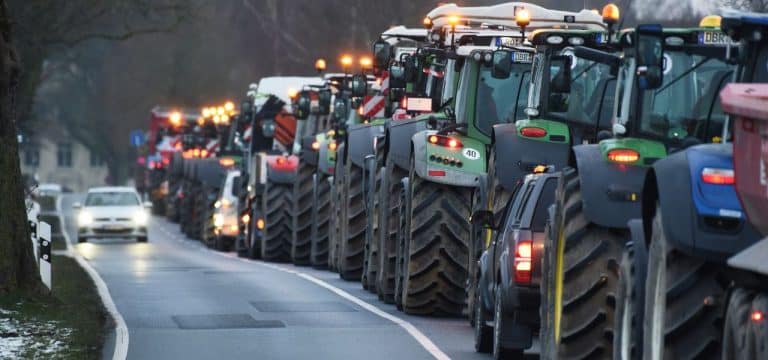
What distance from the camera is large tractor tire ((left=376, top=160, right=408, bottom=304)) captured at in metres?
24.7

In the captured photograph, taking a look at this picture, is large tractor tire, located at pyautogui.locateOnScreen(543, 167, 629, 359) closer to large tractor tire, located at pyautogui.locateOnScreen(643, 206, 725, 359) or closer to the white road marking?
large tractor tire, located at pyautogui.locateOnScreen(643, 206, 725, 359)

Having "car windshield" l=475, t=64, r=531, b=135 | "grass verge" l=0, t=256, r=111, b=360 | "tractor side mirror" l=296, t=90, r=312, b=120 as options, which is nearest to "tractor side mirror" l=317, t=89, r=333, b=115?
"tractor side mirror" l=296, t=90, r=312, b=120

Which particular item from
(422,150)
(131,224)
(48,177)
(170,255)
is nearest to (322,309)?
(422,150)

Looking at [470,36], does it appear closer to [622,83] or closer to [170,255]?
[622,83]

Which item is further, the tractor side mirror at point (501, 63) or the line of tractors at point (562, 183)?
the tractor side mirror at point (501, 63)

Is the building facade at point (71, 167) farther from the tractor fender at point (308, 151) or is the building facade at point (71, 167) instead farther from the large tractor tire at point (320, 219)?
the large tractor tire at point (320, 219)

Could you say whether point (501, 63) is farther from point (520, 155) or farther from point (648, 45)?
point (648, 45)

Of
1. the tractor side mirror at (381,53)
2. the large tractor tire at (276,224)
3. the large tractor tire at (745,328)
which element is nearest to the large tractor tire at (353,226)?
the tractor side mirror at (381,53)

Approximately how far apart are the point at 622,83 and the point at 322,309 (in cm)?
908

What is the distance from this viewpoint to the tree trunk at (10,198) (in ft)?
75.5

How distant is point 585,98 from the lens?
Result: 19031mm

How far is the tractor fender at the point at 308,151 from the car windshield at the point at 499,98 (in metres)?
14.0

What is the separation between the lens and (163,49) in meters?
122

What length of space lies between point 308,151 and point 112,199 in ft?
69.3
